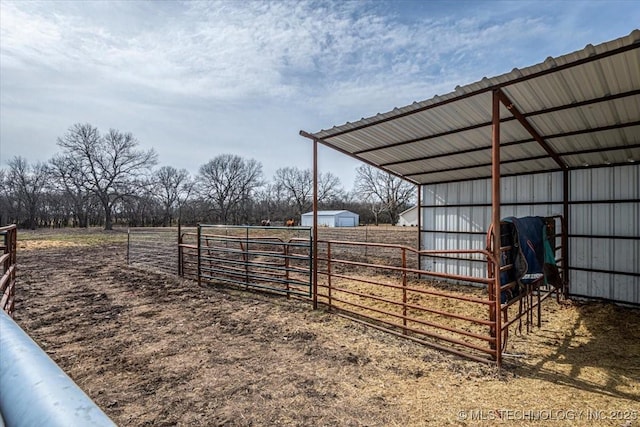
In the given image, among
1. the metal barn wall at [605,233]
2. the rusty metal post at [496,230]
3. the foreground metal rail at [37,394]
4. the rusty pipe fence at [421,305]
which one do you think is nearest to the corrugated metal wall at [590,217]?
the metal barn wall at [605,233]

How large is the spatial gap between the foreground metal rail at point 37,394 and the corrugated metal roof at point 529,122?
3765 millimetres

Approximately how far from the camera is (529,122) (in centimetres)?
456

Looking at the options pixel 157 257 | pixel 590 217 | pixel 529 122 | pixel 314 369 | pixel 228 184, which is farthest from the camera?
pixel 228 184

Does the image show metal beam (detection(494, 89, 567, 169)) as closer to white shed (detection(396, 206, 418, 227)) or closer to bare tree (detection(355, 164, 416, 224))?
white shed (detection(396, 206, 418, 227))

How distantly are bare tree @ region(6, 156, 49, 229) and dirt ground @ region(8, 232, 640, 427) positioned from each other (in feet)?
144

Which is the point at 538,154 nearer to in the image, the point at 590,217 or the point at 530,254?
the point at 590,217

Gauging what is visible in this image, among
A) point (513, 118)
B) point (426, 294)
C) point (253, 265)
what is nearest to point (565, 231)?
point (426, 294)

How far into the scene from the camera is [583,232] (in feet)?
20.3

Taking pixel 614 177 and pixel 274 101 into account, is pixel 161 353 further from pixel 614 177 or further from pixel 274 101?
pixel 274 101

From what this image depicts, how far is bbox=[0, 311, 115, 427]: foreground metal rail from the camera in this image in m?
0.57

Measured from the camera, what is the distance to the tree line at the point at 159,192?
32.9 meters

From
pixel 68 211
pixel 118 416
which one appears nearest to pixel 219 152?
pixel 68 211

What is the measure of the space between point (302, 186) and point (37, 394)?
5901cm

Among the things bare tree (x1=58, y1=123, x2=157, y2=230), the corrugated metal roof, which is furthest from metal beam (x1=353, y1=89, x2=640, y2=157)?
bare tree (x1=58, y1=123, x2=157, y2=230)
